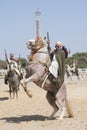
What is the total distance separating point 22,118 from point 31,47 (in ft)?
7.21

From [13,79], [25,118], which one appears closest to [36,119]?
[25,118]

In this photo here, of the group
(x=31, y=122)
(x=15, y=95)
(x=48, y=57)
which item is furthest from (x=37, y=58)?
(x=15, y=95)

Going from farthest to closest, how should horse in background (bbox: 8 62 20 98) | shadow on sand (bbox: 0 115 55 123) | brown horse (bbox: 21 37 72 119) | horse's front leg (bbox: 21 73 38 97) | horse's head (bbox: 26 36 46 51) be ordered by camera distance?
horse in background (bbox: 8 62 20 98) < shadow on sand (bbox: 0 115 55 123) < horse's head (bbox: 26 36 46 51) < brown horse (bbox: 21 37 72 119) < horse's front leg (bbox: 21 73 38 97)

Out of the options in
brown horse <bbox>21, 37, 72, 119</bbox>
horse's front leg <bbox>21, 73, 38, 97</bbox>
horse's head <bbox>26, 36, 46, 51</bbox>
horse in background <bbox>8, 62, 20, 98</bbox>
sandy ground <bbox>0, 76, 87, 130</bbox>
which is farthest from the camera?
horse in background <bbox>8, 62, 20, 98</bbox>

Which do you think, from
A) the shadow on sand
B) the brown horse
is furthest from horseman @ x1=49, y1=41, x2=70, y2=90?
the shadow on sand

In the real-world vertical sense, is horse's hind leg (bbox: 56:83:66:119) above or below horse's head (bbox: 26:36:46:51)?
below

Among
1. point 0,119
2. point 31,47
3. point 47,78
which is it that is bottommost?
point 0,119

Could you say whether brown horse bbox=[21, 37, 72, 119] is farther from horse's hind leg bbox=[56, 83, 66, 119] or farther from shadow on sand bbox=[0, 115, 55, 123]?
shadow on sand bbox=[0, 115, 55, 123]

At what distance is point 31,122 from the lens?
12.0m

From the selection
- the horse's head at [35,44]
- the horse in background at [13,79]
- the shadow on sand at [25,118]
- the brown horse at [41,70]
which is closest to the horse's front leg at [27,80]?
the brown horse at [41,70]

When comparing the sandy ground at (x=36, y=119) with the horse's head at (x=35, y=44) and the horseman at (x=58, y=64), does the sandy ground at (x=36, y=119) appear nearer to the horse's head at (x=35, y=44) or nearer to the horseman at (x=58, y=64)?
the horseman at (x=58, y=64)

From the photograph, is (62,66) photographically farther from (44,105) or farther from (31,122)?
(44,105)

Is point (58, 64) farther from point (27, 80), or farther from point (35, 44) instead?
point (27, 80)

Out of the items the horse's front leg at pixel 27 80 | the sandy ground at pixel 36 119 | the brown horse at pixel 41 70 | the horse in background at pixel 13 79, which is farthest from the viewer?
the horse in background at pixel 13 79
